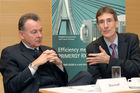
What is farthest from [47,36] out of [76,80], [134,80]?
[134,80]

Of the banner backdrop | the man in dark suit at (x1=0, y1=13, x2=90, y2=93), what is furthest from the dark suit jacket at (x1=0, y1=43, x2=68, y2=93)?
the banner backdrop

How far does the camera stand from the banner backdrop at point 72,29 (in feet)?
14.6

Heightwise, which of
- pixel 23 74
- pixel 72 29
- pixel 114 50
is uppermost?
pixel 72 29

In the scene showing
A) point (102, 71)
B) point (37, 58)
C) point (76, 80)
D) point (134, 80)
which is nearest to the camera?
point (134, 80)

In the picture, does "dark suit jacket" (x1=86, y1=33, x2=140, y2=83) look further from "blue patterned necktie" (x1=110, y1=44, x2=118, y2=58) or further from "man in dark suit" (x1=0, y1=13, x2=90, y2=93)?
"man in dark suit" (x1=0, y1=13, x2=90, y2=93)

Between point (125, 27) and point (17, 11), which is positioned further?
point (125, 27)

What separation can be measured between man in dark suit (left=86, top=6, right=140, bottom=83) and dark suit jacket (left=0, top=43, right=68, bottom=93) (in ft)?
1.49

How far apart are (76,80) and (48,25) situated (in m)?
1.87

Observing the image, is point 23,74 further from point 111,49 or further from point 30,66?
point 111,49

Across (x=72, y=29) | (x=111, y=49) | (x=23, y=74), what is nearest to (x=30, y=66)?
(x=23, y=74)

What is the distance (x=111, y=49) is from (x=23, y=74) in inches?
48.8

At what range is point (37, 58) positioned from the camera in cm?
310

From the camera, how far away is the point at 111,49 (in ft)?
11.8

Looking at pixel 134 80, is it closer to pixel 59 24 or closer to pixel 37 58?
pixel 37 58
